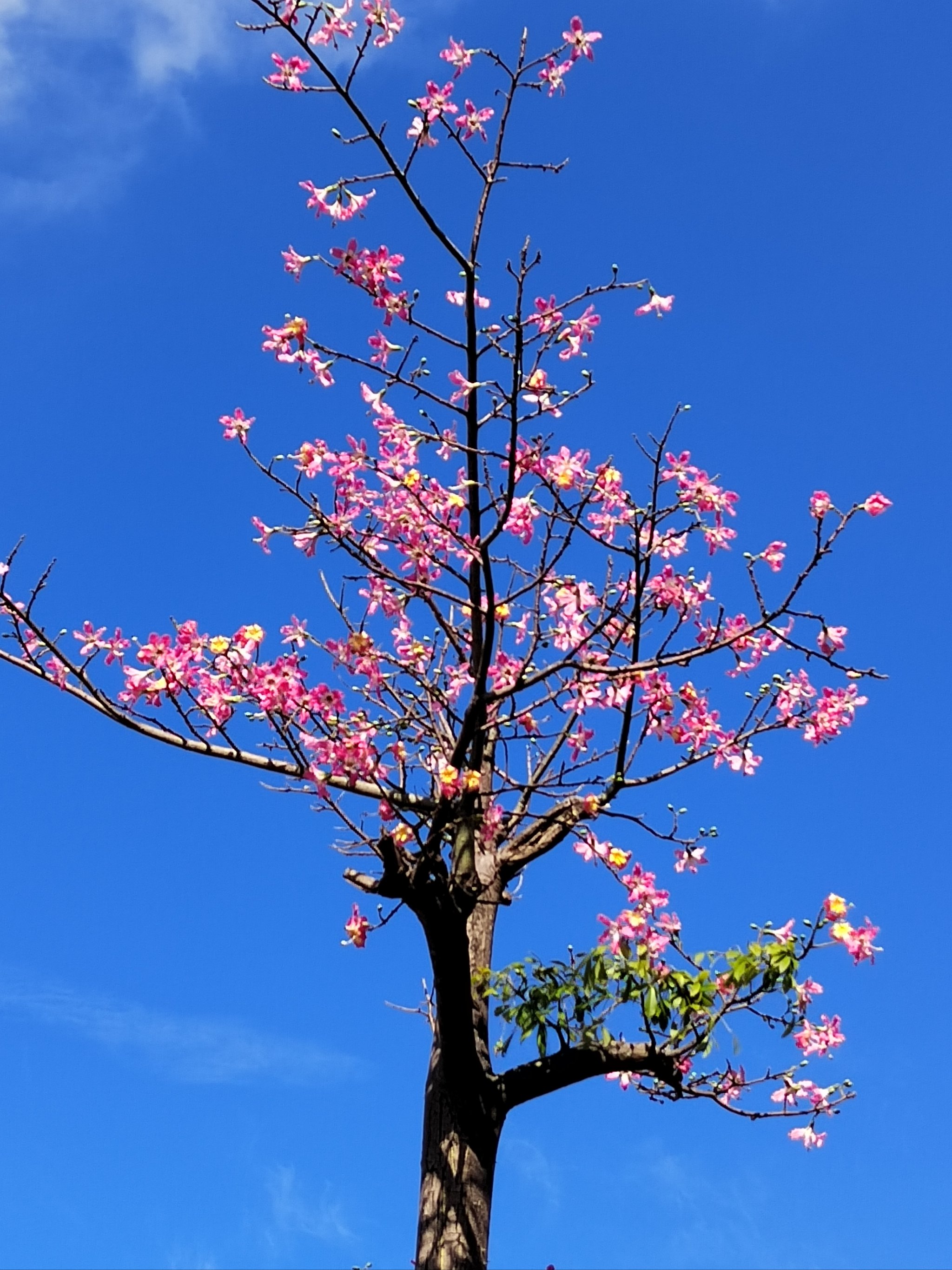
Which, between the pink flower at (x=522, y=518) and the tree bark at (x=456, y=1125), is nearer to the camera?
the pink flower at (x=522, y=518)

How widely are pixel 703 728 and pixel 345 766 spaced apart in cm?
166

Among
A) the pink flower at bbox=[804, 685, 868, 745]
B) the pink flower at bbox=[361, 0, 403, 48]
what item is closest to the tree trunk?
the pink flower at bbox=[804, 685, 868, 745]

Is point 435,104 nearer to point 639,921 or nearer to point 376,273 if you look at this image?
point 376,273

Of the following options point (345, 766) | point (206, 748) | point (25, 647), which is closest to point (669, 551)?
point (345, 766)

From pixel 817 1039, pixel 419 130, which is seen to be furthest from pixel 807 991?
pixel 419 130

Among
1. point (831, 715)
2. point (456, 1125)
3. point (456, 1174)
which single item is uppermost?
point (831, 715)

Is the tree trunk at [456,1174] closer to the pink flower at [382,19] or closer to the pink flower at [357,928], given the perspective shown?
the pink flower at [357,928]

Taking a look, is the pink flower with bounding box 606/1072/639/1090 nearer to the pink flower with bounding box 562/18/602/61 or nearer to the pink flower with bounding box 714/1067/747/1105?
the pink flower with bounding box 714/1067/747/1105

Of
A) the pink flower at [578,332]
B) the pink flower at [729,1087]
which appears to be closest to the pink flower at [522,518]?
the pink flower at [578,332]

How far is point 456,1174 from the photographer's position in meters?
5.29

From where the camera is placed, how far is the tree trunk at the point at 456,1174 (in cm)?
520

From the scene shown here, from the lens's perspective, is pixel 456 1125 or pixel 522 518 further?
pixel 456 1125

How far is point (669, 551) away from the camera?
5.65 metres

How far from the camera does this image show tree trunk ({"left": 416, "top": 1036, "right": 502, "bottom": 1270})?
5.20 m
